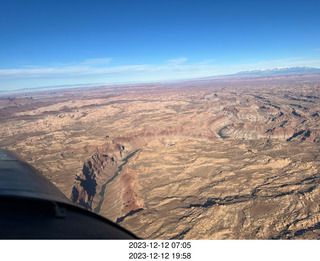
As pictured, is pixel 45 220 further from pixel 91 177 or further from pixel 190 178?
pixel 91 177

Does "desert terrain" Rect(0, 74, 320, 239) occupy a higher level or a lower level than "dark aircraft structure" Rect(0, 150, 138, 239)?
lower

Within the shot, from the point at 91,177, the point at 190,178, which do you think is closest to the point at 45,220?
the point at 190,178

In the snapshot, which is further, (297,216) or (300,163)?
(300,163)

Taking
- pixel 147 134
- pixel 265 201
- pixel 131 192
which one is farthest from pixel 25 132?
pixel 265 201

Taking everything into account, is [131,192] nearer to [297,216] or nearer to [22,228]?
[297,216]

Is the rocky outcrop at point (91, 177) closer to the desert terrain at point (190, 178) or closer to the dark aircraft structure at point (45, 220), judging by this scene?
the desert terrain at point (190, 178)

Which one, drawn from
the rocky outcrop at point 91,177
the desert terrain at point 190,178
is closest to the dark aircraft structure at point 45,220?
the desert terrain at point 190,178

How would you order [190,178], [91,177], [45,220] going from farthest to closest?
[91,177] < [190,178] < [45,220]

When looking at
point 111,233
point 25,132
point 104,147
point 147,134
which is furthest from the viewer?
point 25,132

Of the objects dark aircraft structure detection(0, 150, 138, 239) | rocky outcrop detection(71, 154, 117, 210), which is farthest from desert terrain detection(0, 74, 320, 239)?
dark aircraft structure detection(0, 150, 138, 239)

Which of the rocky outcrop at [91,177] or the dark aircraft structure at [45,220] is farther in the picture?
the rocky outcrop at [91,177]

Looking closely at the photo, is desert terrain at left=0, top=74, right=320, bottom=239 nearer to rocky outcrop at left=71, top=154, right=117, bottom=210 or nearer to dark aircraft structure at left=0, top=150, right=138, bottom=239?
rocky outcrop at left=71, top=154, right=117, bottom=210
